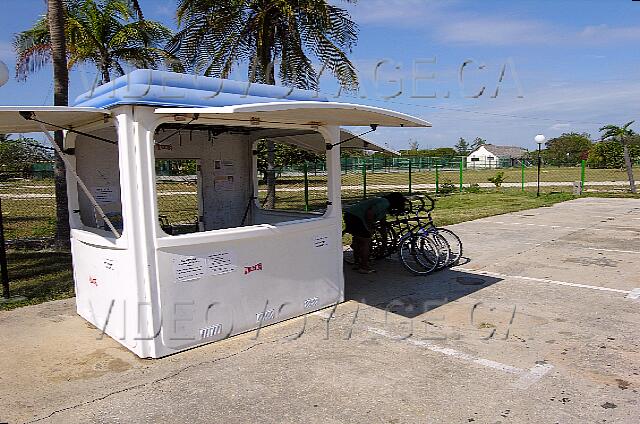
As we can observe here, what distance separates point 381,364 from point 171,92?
317cm

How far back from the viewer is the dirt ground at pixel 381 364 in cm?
362

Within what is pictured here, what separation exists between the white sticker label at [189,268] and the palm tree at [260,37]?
8239mm

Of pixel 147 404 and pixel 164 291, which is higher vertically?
pixel 164 291

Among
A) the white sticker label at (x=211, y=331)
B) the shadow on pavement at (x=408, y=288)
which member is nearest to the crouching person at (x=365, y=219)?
A: the shadow on pavement at (x=408, y=288)

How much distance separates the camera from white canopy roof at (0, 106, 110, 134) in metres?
4.26

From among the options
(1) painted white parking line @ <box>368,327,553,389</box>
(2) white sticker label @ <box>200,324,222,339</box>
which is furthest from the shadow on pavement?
(2) white sticker label @ <box>200,324,222,339</box>

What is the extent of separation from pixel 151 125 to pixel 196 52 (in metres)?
9.37

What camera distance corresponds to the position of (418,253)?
765cm

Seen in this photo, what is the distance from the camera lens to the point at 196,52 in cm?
1302

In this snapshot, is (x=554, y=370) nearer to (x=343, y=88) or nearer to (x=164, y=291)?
(x=164, y=291)

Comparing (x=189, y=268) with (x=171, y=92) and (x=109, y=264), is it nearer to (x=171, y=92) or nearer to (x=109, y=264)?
(x=109, y=264)

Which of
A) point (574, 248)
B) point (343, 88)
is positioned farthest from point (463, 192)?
point (574, 248)

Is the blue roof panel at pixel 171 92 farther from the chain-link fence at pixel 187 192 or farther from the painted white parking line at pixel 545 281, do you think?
the painted white parking line at pixel 545 281

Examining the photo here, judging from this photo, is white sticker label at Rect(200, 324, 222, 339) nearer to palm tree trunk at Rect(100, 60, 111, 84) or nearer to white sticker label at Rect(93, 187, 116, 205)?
white sticker label at Rect(93, 187, 116, 205)
